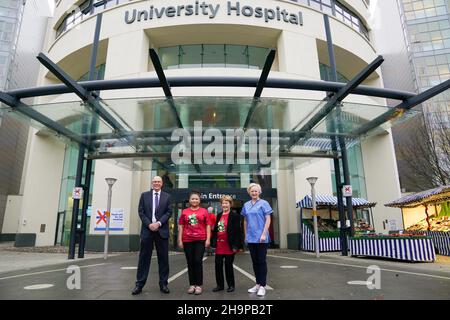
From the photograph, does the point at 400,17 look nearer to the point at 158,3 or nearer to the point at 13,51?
the point at 158,3

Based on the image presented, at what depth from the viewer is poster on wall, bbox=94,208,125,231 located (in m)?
15.8

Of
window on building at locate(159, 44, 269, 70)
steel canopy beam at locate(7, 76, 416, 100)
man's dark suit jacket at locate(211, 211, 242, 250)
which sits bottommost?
man's dark suit jacket at locate(211, 211, 242, 250)

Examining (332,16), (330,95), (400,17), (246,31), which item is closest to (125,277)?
(330,95)

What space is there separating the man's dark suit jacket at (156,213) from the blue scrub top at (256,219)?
136cm

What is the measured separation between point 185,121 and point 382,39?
177 ft

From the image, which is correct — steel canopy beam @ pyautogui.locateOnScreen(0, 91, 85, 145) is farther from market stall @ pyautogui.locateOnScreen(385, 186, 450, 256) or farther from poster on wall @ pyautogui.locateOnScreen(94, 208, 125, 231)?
market stall @ pyautogui.locateOnScreen(385, 186, 450, 256)

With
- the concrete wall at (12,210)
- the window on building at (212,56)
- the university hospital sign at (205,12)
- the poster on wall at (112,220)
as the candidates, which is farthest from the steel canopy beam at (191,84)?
the concrete wall at (12,210)

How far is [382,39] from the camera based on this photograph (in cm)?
5019

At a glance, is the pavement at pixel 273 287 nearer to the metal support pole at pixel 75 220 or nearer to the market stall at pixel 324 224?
the metal support pole at pixel 75 220

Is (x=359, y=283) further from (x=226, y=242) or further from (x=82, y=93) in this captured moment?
(x=82, y=93)

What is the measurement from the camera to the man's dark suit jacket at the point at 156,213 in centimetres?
484

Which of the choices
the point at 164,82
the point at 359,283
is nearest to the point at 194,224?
the point at 359,283

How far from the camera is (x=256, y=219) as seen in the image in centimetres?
482

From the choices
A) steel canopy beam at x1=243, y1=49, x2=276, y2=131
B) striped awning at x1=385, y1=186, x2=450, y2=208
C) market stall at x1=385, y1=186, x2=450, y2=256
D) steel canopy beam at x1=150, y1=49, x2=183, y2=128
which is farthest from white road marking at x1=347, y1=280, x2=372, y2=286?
striped awning at x1=385, y1=186, x2=450, y2=208
